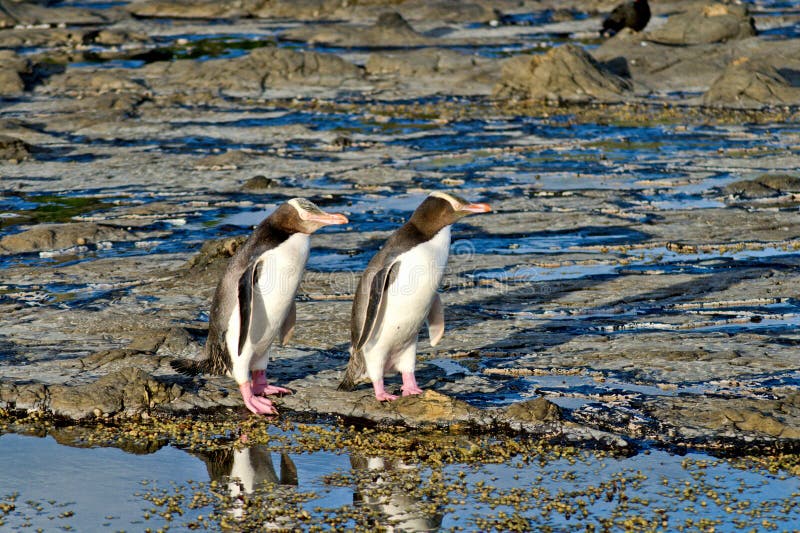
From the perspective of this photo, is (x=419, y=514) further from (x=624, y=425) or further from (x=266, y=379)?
(x=266, y=379)

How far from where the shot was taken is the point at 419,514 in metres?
4.90

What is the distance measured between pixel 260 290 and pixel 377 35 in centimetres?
2074

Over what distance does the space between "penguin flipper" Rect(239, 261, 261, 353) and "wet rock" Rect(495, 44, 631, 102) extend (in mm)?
12959

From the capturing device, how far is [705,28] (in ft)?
75.0

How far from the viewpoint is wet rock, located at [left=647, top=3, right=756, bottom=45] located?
22922mm

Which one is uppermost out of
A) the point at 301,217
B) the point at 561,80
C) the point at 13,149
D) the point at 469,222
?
the point at 561,80

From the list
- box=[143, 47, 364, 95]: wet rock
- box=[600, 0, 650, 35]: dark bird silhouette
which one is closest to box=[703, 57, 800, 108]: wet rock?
box=[143, 47, 364, 95]: wet rock

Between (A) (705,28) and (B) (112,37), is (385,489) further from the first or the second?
(B) (112,37)

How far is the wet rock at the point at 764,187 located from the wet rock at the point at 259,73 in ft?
32.1

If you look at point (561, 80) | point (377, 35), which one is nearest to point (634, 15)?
point (377, 35)

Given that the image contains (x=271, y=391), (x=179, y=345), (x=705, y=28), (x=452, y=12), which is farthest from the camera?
(x=452, y=12)

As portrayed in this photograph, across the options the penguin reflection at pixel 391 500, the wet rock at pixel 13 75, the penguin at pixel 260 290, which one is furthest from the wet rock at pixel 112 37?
the penguin reflection at pixel 391 500

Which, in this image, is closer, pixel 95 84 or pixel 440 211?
pixel 440 211

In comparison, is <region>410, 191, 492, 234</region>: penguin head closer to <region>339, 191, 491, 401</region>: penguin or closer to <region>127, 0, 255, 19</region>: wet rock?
<region>339, 191, 491, 401</region>: penguin
